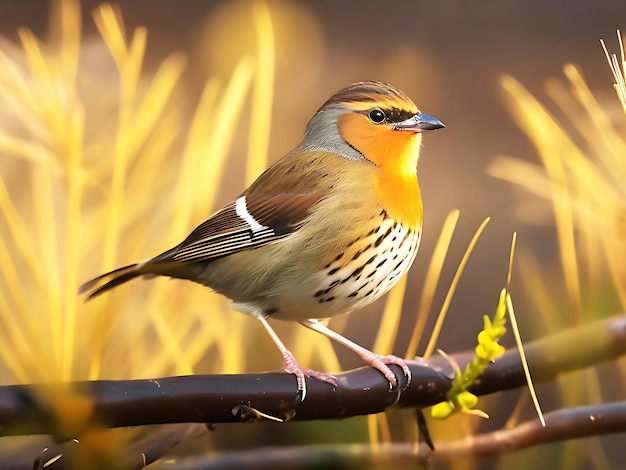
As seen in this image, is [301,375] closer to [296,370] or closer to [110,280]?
[296,370]

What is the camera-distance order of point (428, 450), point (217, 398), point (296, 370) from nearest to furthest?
point (217, 398)
point (296, 370)
point (428, 450)

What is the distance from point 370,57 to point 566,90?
0.25 meters

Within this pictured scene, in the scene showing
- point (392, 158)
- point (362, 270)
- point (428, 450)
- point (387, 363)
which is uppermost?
point (392, 158)

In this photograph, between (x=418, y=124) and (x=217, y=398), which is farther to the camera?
(x=418, y=124)

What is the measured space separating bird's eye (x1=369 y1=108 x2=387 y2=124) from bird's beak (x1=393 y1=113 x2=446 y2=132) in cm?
2

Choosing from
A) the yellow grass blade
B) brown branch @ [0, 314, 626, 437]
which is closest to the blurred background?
the yellow grass blade

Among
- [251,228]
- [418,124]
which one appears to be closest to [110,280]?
[251,228]

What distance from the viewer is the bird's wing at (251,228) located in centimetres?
85

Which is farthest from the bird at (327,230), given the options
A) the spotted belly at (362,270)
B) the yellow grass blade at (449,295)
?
the yellow grass blade at (449,295)

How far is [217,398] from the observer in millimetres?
668

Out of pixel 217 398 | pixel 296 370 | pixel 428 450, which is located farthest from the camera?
pixel 428 450

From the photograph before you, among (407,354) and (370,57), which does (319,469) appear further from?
(370,57)

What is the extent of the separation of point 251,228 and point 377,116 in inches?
7.2

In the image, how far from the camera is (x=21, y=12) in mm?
895
